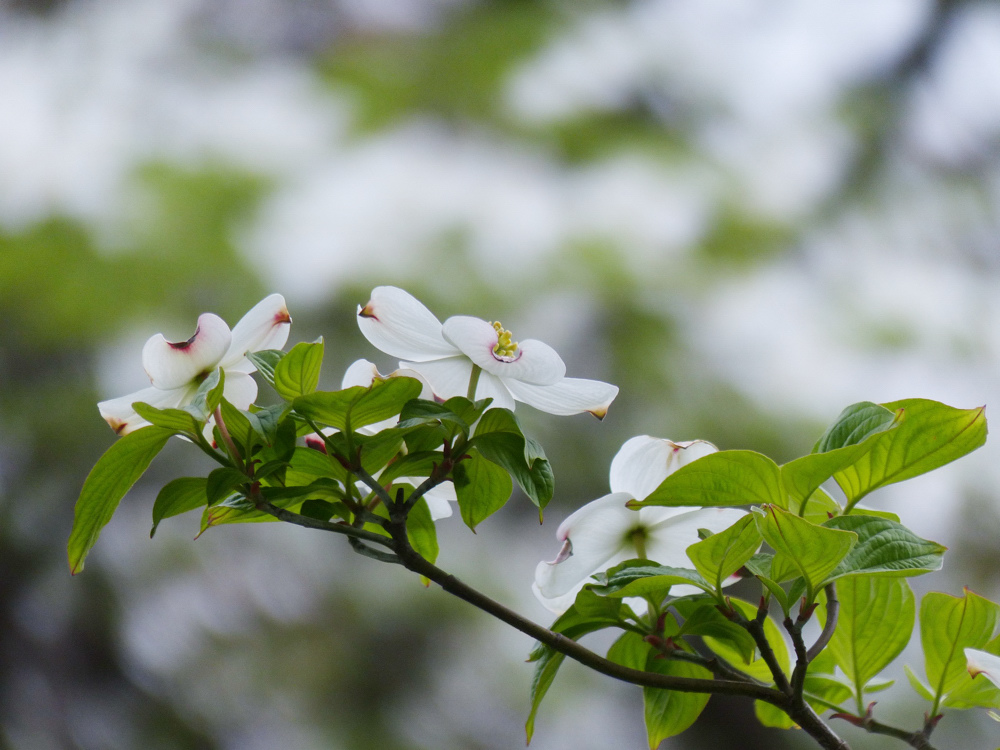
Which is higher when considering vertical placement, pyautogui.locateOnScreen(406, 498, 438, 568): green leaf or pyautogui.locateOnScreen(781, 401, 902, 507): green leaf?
pyautogui.locateOnScreen(781, 401, 902, 507): green leaf

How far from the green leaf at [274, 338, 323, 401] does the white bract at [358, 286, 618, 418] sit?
27 mm

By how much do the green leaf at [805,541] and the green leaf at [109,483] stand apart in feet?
0.66

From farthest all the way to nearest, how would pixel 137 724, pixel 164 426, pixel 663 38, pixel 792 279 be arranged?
pixel 663 38 < pixel 792 279 < pixel 137 724 < pixel 164 426

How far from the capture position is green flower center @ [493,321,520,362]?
289 mm

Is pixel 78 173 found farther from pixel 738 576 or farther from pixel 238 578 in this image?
pixel 738 576

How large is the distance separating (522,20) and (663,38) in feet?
1.43

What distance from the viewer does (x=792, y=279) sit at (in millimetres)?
2123

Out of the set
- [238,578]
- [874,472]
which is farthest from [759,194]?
[874,472]

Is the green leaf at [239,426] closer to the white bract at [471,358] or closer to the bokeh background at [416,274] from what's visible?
the white bract at [471,358]

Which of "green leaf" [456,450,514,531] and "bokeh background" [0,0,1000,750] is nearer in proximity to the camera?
"green leaf" [456,450,514,531]

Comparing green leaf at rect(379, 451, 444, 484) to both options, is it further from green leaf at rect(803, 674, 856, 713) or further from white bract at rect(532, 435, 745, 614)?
green leaf at rect(803, 674, 856, 713)

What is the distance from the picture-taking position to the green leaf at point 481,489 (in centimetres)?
30

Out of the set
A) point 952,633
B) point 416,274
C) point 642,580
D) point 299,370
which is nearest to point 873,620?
point 952,633

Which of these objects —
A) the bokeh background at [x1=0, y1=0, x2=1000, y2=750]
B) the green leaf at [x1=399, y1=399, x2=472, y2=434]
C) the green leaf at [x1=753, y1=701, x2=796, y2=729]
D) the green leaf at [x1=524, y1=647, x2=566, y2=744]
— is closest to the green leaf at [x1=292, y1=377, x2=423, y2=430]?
the green leaf at [x1=399, y1=399, x2=472, y2=434]
